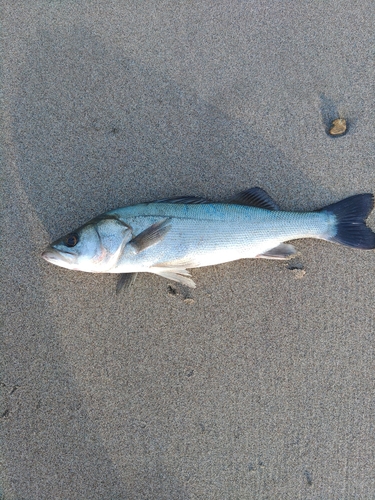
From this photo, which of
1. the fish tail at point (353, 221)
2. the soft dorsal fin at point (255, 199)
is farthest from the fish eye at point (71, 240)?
the fish tail at point (353, 221)

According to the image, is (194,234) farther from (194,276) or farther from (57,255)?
(57,255)

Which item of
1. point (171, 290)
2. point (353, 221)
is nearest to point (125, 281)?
point (171, 290)

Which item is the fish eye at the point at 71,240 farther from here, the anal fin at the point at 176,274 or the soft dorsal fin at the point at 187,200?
the soft dorsal fin at the point at 187,200

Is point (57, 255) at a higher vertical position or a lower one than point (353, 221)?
higher

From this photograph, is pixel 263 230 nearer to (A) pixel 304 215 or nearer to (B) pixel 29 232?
(A) pixel 304 215

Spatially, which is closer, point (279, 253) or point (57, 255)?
point (57, 255)

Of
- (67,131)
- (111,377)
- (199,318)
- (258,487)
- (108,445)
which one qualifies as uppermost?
(67,131)


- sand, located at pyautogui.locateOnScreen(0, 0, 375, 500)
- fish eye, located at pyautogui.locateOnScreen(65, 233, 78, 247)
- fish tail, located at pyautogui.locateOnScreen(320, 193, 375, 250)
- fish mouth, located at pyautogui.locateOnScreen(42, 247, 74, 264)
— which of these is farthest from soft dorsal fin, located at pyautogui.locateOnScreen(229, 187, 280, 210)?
fish mouth, located at pyautogui.locateOnScreen(42, 247, 74, 264)

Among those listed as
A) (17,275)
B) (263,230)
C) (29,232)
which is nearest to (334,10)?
(263,230)
